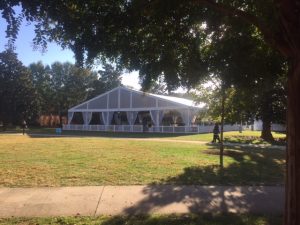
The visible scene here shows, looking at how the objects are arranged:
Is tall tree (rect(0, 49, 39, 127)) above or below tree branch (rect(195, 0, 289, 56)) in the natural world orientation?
above

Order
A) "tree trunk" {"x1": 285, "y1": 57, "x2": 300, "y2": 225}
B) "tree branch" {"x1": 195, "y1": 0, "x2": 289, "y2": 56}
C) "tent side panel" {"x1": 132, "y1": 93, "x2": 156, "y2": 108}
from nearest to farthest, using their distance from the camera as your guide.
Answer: "tree trunk" {"x1": 285, "y1": 57, "x2": 300, "y2": 225}, "tree branch" {"x1": 195, "y1": 0, "x2": 289, "y2": 56}, "tent side panel" {"x1": 132, "y1": 93, "x2": 156, "y2": 108}

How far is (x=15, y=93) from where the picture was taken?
55.2 metres

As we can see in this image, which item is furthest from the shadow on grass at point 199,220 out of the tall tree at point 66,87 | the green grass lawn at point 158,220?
the tall tree at point 66,87

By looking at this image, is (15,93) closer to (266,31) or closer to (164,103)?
(164,103)

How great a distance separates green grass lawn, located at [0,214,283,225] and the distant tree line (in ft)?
163

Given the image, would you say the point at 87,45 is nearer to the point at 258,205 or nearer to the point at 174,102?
the point at 258,205

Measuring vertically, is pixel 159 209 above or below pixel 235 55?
below

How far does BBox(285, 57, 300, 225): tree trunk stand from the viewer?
510cm

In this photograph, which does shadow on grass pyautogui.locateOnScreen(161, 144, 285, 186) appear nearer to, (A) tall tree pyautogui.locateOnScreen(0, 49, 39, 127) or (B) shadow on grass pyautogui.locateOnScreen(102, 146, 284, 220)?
(B) shadow on grass pyautogui.locateOnScreen(102, 146, 284, 220)

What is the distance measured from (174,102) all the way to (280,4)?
115 feet

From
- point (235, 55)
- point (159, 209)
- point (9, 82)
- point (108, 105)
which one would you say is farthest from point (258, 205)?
point (9, 82)

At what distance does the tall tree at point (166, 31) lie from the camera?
17.3 ft

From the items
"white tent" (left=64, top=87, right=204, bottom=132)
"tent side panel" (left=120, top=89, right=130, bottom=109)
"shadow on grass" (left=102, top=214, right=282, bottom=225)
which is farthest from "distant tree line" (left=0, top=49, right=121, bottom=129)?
"shadow on grass" (left=102, top=214, right=282, bottom=225)

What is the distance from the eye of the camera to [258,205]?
7.70 m
